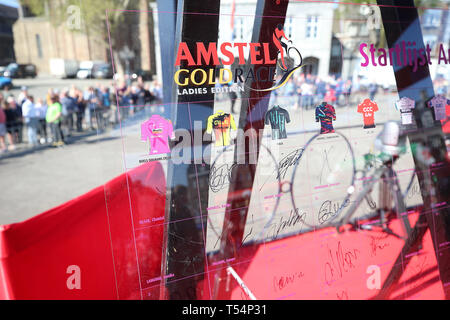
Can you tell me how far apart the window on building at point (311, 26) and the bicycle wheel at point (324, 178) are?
27 cm

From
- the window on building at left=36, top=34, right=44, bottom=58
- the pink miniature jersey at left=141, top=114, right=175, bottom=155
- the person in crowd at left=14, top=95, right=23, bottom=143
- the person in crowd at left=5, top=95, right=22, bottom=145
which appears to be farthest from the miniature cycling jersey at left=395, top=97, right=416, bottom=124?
the person in crowd at left=14, top=95, right=23, bottom=143

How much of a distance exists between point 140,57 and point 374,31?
67 centimetres

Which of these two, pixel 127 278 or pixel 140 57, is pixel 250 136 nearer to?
pixel 140 57

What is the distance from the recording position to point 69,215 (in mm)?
774

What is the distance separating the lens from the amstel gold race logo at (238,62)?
2.48 feet

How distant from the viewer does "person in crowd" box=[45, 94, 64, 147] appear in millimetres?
4226

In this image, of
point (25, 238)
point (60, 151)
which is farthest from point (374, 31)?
point (60, 151)

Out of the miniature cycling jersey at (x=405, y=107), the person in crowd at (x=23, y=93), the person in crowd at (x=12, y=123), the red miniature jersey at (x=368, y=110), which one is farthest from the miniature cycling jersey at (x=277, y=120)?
the person in crowd at (x=12, y=123)
